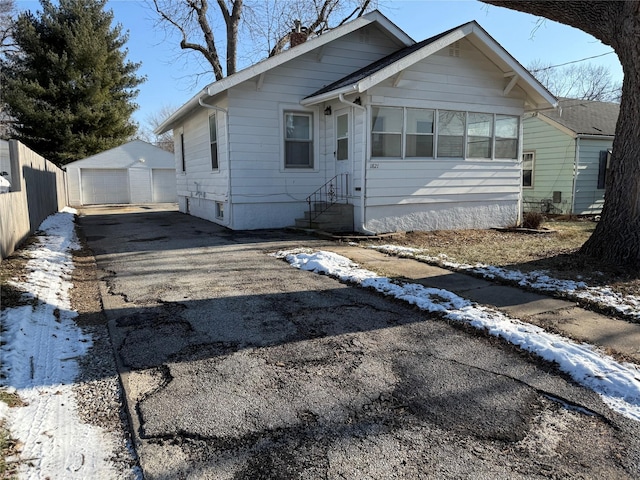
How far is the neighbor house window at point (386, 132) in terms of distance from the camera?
9.81 m

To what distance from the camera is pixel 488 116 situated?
437 inches

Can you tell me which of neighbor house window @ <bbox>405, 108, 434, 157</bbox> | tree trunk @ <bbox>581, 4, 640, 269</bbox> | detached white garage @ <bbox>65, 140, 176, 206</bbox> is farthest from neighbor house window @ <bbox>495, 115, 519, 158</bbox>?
detached white garage @ <bbox>65, 140, 176, 206</bbox>

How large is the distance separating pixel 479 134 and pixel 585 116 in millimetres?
9099

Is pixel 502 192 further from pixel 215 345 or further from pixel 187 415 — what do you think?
pixel 187 415

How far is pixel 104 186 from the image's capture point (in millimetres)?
25109

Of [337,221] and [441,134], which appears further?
[441,134]

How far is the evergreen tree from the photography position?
24.3 meters

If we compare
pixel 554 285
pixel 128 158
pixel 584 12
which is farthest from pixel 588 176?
pixel 128 158

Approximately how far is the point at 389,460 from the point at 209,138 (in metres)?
11.5

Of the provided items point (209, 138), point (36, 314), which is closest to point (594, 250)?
point (36, 314)

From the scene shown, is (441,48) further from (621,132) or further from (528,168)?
(528,168)

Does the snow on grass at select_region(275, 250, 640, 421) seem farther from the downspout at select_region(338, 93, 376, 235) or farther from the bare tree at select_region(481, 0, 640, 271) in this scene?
the downspout at select_region(338, 93, 376, 235)

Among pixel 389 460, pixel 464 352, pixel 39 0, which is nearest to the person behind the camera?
pixel 389 460

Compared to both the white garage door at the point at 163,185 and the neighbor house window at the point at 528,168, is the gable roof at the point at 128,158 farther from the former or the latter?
the neighbor house window at the point at 528,168
